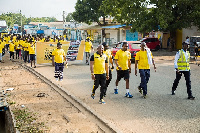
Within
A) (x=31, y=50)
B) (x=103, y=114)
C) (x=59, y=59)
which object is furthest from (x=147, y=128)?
(x=31, y=50)

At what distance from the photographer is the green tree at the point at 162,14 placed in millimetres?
28581

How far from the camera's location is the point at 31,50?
19.1 metres

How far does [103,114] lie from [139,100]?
1.89 m

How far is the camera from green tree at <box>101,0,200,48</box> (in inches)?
1125

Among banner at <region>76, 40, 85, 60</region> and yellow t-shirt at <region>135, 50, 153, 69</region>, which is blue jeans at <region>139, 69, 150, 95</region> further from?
banner at <region>76, 40, 85, 60</region>

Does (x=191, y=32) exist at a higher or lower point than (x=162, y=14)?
lower

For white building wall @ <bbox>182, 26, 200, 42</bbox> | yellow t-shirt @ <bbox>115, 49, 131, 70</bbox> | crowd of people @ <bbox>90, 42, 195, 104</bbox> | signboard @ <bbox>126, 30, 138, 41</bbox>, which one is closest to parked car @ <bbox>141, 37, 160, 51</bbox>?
white building wall @ <bbox>182, 26, 200, 42</bbox>

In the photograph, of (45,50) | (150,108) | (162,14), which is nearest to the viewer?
(150,108)

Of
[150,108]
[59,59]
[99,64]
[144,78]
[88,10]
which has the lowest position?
[150,108]

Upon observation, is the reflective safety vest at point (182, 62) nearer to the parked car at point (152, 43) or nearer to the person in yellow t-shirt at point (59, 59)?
the person in yellow t-shirt at point (59, 59)

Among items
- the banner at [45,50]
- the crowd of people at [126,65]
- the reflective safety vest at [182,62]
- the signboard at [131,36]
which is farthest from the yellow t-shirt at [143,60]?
the signboard at [131,36]

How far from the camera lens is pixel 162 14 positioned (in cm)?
2839

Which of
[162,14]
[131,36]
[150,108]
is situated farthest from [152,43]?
[150,108]

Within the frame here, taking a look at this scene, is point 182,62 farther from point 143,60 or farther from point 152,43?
point 152,43
